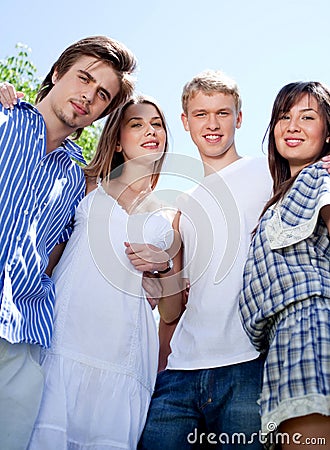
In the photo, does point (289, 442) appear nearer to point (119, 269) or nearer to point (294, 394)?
point (294, 394)

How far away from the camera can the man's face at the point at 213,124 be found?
114 inches

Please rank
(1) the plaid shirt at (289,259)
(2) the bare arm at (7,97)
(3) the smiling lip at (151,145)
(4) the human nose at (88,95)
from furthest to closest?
(3) the smiling lip at (151,145) → (4) the human nose at (88,95) → (2) the bare arm at (7,97) → (1) the plaid shirt at (289,259)

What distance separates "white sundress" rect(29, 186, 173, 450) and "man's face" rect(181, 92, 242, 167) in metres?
0.40

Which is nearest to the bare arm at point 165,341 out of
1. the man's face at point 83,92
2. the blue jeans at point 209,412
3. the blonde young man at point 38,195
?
the blue jeans at point 209,412

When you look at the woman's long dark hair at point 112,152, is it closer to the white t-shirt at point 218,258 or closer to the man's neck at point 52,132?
the man's neck at point 52,132

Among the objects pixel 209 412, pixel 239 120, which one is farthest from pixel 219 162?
pixel 209 412

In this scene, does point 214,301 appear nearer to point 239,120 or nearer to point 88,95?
point 239,120

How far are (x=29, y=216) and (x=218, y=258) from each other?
2.68ft

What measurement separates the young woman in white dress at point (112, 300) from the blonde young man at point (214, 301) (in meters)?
0.11

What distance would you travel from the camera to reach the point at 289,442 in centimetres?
192

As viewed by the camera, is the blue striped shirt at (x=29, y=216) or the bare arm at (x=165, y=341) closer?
the blue striped shirt at (x=29, y=216)

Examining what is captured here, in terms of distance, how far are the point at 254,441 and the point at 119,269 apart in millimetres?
885

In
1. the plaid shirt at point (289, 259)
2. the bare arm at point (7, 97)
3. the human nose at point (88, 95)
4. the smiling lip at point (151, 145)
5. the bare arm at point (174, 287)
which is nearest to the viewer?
the plaid shirt at point (289, 259)

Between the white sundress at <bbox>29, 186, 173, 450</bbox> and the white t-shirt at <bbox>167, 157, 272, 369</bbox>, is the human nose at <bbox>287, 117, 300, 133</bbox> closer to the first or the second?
the white t-shirt at <bbox>167, 157, 272, 369</bbox>
